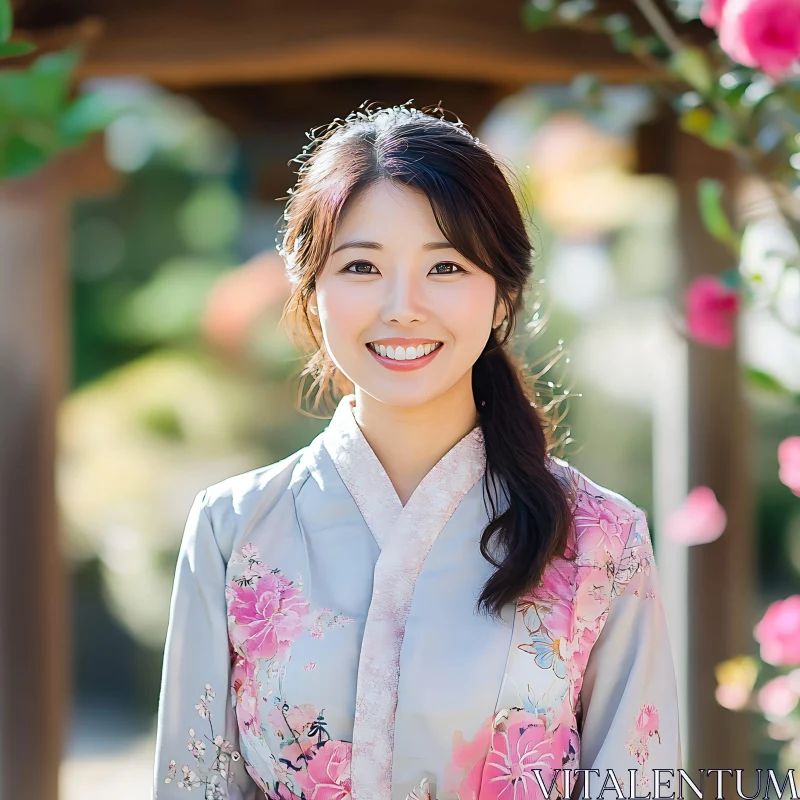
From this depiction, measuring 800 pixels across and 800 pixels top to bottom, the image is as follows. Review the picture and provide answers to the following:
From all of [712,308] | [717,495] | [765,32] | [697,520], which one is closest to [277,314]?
[717,495]

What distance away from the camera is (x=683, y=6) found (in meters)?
2.08

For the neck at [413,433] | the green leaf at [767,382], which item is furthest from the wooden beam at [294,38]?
the neck at [413,433]

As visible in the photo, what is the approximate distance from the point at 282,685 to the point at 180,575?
8.5 inches

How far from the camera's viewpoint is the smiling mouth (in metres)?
1.34

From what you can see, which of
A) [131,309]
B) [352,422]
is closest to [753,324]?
[131,309]

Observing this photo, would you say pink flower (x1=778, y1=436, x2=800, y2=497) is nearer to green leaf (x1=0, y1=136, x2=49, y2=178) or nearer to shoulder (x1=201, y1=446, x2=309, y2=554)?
shoulder (x1=201, y1=446, x2=309, y2=554)

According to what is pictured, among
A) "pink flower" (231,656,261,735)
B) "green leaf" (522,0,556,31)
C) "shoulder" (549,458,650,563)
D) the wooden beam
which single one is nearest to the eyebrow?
"shoulder" (549,458,650,563)

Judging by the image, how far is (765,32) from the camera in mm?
1694

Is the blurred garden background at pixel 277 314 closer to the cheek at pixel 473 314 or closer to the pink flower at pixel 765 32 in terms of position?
the pink flower at pixel 765 32

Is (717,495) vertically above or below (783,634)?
above

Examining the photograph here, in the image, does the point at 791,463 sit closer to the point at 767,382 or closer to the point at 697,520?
the point at 767,382

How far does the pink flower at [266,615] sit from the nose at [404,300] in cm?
36

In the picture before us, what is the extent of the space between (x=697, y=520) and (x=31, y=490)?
4.87 feet

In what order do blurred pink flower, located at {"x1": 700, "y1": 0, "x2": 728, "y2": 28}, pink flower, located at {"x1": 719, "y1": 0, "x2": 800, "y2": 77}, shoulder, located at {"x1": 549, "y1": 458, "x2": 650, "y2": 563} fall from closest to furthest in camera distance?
shoulder, located at {"x1": 549, "y1": 458, "x2": 650, "y2": 563}, pink flower, located at {"x1": 719, "y1": 0, "x2": 800, "y2": 77}, blurred pink flower, located at {"x1": 700, "y1": 0, "x2": 728, "y2": 28}
